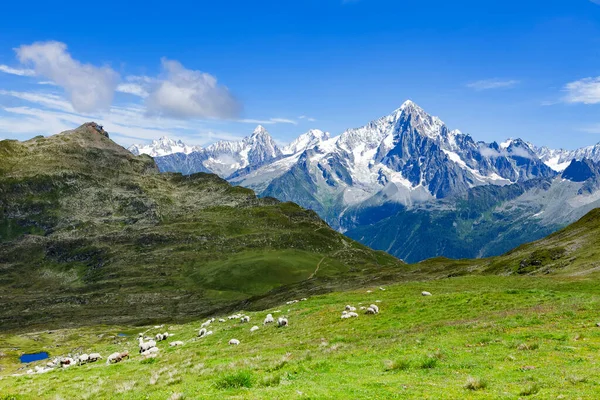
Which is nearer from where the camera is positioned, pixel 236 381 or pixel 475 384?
pixel 475 384

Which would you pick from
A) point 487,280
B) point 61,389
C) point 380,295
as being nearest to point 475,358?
point 61,389

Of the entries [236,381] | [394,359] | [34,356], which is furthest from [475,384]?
[34,356]

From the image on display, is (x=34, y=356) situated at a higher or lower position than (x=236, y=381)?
lower

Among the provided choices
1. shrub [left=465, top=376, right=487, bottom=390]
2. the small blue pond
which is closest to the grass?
shrub [left=465, top=376, right=487, bottom=390]

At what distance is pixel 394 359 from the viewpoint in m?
23.6

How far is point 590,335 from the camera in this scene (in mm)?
25484

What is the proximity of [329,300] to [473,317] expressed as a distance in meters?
27.8

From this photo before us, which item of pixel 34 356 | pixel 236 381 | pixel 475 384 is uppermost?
pixel 475 384

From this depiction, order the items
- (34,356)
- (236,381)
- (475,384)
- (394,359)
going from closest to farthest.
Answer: (475,384)
(236,381)
(394,359)
(34,356)

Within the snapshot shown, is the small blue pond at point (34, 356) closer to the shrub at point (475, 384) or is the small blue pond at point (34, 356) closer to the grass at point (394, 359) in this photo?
the grass at point (394, 359)

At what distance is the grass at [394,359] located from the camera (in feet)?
58.2

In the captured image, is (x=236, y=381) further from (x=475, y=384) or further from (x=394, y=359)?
(x=475, y=384)

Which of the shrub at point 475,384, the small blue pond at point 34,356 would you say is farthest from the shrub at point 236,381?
the small blue pond at point 34,356

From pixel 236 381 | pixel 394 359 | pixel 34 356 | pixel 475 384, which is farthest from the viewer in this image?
pixel 34 356
